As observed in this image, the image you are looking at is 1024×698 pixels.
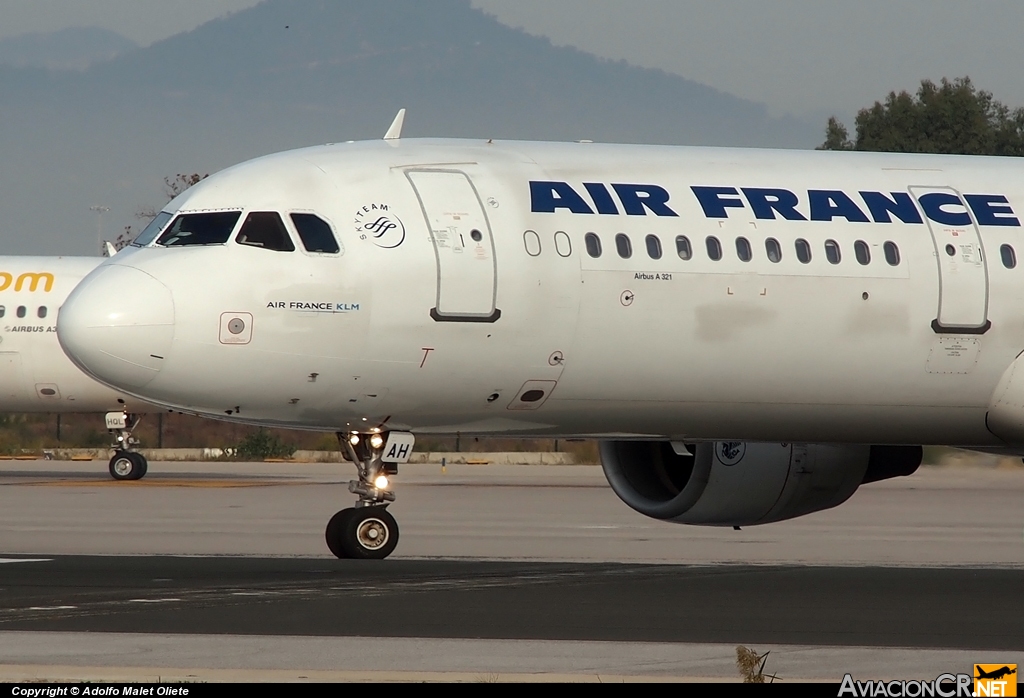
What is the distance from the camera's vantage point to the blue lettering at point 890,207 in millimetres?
19625

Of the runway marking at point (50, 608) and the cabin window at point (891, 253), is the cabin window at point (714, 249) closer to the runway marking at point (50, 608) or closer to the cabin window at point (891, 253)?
the cabin window at point (891, 253)

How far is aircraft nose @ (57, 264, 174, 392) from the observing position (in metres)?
17.1

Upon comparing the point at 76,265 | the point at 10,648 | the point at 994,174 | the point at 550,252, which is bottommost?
the point at 10,648

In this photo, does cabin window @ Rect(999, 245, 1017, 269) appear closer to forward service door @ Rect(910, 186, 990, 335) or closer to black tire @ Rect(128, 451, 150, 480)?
forward service door @ Rect(910, 186, 990, 335)

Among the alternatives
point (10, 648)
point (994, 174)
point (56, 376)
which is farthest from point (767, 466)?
point (56, 376)

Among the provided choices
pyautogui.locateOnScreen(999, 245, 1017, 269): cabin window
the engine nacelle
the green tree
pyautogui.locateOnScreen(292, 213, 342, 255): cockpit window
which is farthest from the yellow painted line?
the green tree

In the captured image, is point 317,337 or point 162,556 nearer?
point 317,337

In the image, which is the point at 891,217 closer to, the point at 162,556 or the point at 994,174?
the point at 994,174

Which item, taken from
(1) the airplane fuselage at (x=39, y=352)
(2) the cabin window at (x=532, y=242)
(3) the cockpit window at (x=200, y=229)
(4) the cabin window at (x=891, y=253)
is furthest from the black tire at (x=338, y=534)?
(1) the airplane fuselage at (x=39, y=352)

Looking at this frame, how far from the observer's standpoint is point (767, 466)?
21.0m

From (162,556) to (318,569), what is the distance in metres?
3.38

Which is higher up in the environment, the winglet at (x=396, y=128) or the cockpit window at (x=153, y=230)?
the winglet at (x=396, y=128)

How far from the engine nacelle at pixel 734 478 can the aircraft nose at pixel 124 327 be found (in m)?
6.38

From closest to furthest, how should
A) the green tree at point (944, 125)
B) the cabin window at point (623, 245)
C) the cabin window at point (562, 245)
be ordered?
the cabin window at point (562, 245) < the cabin window at point (623, 245) < the green tree at point (944, 125)
